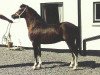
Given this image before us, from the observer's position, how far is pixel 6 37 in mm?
17719

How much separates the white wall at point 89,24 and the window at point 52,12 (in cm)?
122

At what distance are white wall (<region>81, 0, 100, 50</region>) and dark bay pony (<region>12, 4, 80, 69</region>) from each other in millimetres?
2599

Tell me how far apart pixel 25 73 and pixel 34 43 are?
4.45ft

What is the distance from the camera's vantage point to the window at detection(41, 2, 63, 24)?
16.9 meters

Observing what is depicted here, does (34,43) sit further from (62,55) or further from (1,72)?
(62,55)

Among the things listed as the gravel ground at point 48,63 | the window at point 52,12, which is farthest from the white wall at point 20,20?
the gravel ground at point 48,63

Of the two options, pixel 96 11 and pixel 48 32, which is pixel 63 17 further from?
pixel 48 32

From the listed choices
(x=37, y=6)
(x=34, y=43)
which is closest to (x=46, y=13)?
(x=37, y=6)

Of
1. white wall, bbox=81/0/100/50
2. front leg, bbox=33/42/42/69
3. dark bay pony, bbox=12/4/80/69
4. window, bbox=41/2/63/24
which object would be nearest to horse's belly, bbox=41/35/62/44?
dark bay pony, bbox=12/4/80/69

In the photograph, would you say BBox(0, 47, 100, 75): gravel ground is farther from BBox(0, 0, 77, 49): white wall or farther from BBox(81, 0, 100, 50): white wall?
BBox(0, 0, 77, 49): white wall

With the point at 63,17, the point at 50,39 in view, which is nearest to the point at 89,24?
the point at 63,17

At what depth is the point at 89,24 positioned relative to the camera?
1609 cm

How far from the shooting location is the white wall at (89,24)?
16000 millimetres

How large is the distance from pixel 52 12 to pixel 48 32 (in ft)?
12.6
